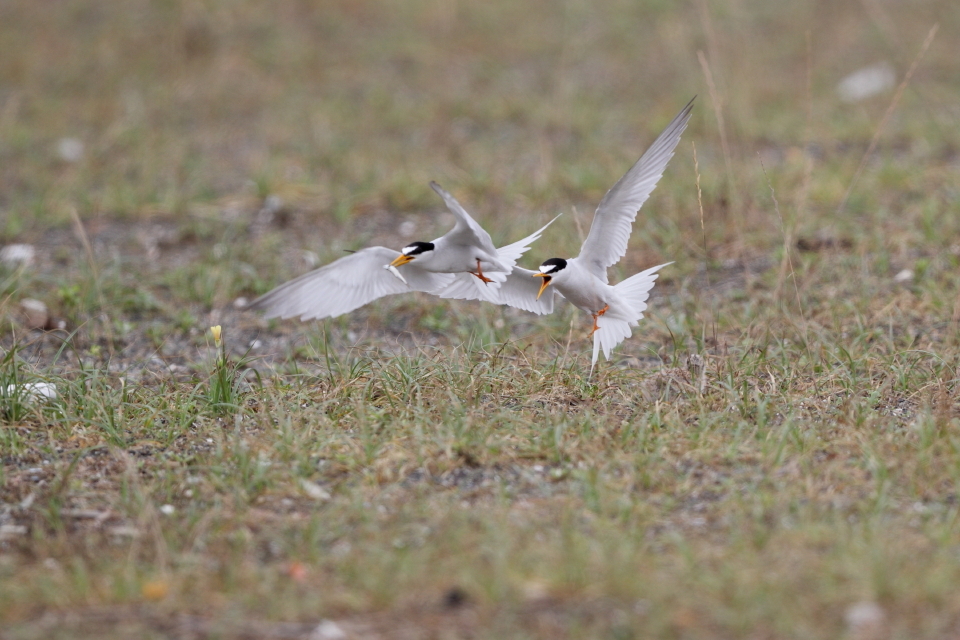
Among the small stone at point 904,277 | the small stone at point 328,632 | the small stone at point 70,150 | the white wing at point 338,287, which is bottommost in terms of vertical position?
the small stone at point 328,632

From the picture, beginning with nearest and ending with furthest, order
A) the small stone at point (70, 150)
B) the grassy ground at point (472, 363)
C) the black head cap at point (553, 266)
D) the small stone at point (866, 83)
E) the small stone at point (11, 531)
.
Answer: the grassy ground at point (472, 363) < the small stone at point (11, 531) < the black head cap at point (553, 266) < the small stone at point (70, 150) < the small stone at point (866, 83)

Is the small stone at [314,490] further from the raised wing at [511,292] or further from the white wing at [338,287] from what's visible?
the raised wing at [511,292]

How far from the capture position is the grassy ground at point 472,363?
8.18ft

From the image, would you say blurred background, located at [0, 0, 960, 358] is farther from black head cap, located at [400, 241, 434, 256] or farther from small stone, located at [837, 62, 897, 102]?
black head cap, located at [400, 241, 434, 256]

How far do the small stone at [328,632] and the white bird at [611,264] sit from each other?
4.63 feet

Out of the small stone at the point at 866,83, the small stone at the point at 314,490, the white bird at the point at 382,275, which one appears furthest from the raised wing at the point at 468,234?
the small stone at the point at 866,83

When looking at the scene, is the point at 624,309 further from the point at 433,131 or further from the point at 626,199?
the point at 433,131

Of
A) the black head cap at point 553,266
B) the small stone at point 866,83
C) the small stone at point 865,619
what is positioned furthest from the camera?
the small stone at point 866,83

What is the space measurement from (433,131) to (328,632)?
565 cm

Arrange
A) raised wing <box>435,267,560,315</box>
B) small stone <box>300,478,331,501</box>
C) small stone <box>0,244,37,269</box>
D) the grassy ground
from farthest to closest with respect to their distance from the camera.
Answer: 1. small stone <box>0,244,37,269</box>
2. raised wing <box>435,267,560,315</box>
3. small stone <box>300,478,331,501</box>
4. the grassy ground

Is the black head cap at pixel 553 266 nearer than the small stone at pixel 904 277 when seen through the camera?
Yes

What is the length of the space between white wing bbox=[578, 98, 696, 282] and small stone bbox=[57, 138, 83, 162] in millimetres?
4703

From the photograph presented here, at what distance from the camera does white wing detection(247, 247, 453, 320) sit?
3.62 metres

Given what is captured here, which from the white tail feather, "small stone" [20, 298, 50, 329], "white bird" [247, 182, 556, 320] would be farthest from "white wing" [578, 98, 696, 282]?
"small stone" [20, 298, 50, 329]
